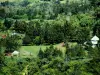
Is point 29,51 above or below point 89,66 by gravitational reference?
below

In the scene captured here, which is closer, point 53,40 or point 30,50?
point 30,50

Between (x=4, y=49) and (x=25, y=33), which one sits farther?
(x=25, y=33)

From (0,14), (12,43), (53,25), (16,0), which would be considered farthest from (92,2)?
(16,0)

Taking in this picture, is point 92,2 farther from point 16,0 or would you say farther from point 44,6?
point 16,0

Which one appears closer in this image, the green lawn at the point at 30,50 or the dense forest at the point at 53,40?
the dense forest at the point at 53,40

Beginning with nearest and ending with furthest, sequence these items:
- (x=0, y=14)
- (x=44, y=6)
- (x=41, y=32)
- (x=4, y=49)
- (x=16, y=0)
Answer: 1. (x=4, y=49)
2. (x=41, y=32)
3. (x=0, y=14)
4. (x=44, y=6)
5. (x=16, y=0)

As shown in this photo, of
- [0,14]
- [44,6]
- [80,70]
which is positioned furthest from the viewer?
[44,6]

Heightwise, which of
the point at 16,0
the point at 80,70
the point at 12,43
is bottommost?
the point at 16,0

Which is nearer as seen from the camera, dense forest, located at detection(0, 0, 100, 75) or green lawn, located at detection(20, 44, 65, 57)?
dense forest, located at detection(0, 0, 100, 75)
